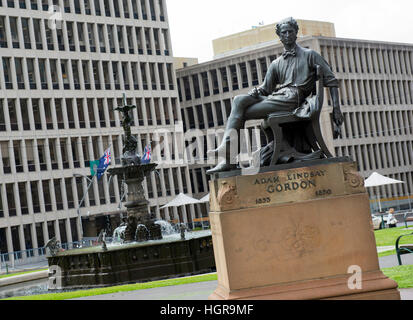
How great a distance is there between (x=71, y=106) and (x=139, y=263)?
54.3 meters

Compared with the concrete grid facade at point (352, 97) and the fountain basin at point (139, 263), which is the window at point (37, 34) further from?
the fountain basin at point (139, 263)

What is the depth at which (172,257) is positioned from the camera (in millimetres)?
27031

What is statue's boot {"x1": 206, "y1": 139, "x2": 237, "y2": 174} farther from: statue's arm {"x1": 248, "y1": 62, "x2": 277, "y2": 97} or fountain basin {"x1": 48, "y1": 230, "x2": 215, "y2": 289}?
fountain basin {"x1": 48, "y1": 230, "x2": 215, "y2": 289}

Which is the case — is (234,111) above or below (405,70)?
below

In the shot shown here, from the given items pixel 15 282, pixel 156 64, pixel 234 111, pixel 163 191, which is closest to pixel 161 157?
pixel 163 191

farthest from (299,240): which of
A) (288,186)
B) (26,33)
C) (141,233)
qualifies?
(26,33)

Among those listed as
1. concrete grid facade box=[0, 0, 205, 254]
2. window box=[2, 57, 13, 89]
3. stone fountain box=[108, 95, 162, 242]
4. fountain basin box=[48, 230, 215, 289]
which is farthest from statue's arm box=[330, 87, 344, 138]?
window box=[2, 57, 13, 89]

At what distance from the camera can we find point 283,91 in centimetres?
1193

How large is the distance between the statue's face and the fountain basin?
50.2ft

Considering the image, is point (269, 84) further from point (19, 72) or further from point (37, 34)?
point (37, 34)

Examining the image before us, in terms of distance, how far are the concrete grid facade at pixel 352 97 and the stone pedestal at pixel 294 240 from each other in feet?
264

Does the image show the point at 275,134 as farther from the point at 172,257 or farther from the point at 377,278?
the point at 172,257

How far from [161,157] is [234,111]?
74.4m

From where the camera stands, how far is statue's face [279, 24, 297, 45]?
40.0 ft
